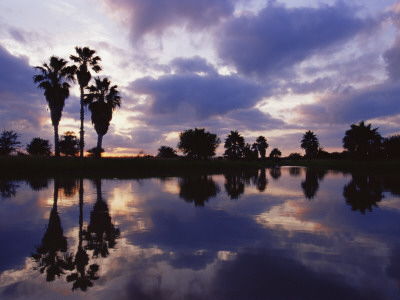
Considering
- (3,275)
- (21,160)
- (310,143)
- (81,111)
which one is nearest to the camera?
(3,275)

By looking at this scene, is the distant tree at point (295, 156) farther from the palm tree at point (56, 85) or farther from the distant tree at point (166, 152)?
the palm tree at point (56, 85)

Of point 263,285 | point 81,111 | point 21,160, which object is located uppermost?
point 81,111

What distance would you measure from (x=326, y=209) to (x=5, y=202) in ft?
46.7

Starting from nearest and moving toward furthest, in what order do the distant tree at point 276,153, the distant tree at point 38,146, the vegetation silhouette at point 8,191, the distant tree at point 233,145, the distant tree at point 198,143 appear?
the vegetation silhouette at point 8,191 → the distant tree at point 198,143 → the distant tree at point 38,146 → the distant tree at point 233,145 → the distant tree at point 276,153

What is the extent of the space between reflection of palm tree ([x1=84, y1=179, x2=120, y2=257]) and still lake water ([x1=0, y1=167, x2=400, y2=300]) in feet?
0.09

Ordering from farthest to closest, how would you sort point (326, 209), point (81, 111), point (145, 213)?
point (81, 111)
point (326, 209)
point (145, 213)

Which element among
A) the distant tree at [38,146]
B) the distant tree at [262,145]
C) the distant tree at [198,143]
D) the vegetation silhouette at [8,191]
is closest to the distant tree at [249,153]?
the distant tree at [262,145]

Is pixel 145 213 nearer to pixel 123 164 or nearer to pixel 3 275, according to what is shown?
pixel 3 275

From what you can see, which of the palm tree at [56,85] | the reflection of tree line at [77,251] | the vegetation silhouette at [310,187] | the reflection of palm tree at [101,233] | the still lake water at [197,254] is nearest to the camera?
the still lake water at [197,254]

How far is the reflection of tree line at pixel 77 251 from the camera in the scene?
Result: 495 centimetres

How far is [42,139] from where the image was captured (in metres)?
96.2

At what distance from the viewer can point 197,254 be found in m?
6.04

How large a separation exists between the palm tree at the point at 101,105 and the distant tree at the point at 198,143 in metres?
34.8

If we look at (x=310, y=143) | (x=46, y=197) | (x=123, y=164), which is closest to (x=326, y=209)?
(x=46, y=197)
